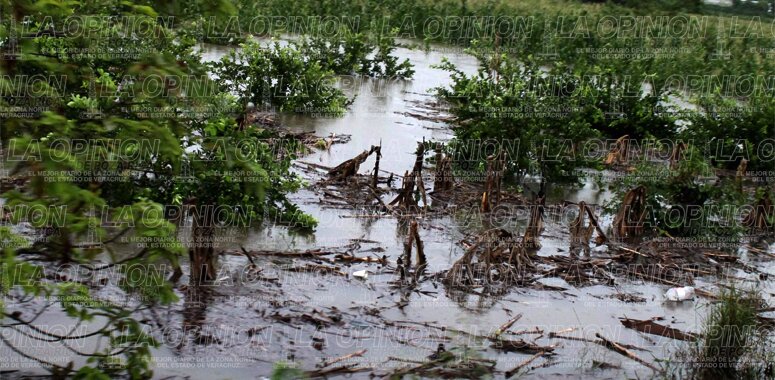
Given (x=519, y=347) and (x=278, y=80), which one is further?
(x=278, y=80)

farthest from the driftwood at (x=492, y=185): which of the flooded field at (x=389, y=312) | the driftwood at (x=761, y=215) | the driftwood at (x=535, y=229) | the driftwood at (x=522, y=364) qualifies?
the driftwood at (x=522, y=364)

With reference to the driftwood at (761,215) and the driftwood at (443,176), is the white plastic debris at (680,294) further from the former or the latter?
the driftwood at (443,176)

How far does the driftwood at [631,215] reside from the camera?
11273 millimetres

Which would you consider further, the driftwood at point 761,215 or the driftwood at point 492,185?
the driftwood at point 761,215

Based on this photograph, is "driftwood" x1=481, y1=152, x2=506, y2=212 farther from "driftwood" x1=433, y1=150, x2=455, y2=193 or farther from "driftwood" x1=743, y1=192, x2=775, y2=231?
"driftwood" x1=743, y1=192, x2=775, y2=231

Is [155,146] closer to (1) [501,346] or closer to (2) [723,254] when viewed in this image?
(1) [501,346]

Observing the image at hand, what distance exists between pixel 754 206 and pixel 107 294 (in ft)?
26.6

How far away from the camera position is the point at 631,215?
448 inches

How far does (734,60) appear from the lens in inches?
1029

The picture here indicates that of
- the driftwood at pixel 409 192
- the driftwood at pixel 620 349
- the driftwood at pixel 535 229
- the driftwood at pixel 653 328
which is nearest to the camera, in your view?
the driftwood at pixel 620 349

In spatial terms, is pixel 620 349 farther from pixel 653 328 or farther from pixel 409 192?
pixel 409 192

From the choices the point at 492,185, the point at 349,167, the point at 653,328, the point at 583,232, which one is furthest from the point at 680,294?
the point at 349,167

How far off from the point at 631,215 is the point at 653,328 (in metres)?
2.93

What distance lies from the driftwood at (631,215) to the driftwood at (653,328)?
2616mm
